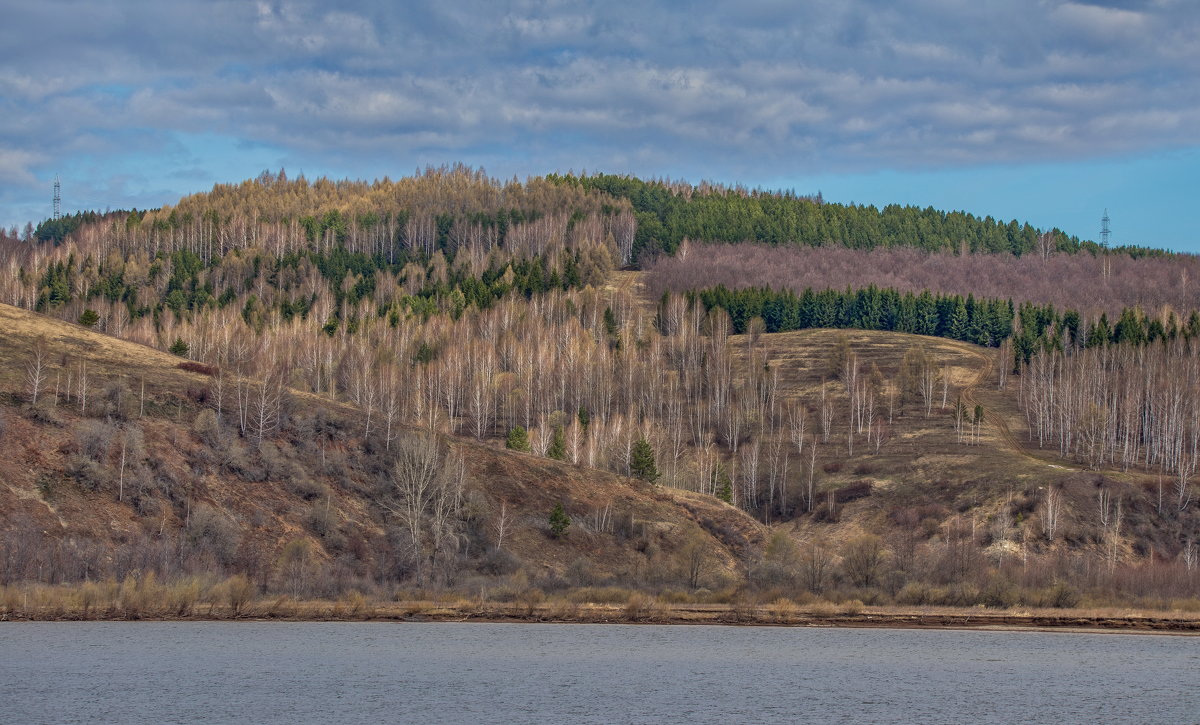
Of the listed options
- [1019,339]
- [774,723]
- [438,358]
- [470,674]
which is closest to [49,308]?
[438,358]

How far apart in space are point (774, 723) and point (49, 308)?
529 ft

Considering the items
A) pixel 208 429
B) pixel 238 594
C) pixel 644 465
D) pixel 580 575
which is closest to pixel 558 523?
pixel 580 575

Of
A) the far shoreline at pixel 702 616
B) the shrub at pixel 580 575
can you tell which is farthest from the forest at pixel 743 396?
the shrub at pixel 580 575

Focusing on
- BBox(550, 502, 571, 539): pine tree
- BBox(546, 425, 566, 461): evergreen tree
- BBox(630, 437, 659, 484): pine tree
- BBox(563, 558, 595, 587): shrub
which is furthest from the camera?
BBox(546, 425, 566, 461): evergreen tree

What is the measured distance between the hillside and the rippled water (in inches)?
543

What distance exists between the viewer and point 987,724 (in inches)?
1214

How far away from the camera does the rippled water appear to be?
3219 centimetres

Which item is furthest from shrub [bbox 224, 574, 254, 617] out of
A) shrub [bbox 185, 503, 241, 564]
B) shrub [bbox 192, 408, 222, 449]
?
shrub [bbox 192, 408, 222, 449]

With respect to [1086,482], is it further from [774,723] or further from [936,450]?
[774,723]

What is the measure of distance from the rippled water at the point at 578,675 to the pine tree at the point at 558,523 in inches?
1166

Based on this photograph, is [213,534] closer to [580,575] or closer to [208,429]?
[208,429]

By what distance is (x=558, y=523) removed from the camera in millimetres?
82125

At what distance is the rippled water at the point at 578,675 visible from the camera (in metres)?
32.2

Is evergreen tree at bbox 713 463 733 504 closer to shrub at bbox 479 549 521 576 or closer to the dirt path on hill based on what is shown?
the dirt path on hill
